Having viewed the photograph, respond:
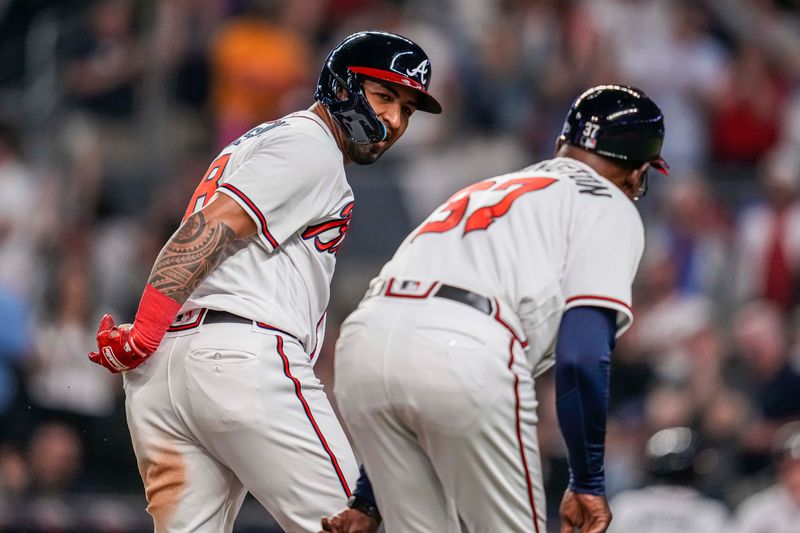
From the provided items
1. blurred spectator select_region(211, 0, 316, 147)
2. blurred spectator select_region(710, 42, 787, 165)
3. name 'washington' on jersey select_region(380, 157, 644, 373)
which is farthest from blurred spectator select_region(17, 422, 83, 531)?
blurred spectator select_region(710, 42, 787, 165)

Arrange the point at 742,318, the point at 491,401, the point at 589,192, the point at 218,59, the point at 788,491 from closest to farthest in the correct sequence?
the point at 491,401 < the point at 589,192 < the point at 788,491 < the point at 742,318 < the point at 218,59

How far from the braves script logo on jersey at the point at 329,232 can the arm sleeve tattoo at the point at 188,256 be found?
340 millimetres

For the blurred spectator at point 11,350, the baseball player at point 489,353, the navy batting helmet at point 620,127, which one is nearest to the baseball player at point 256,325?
the baseball player at point 489,353

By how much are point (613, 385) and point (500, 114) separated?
8.79 feet

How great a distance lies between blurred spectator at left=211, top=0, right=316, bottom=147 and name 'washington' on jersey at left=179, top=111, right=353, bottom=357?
5.46 meters

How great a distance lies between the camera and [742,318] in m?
8.63

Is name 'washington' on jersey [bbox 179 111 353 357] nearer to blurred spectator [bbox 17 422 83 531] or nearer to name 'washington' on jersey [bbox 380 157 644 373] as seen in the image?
name 'washington' on jersey [bbox 380 157 644 373]

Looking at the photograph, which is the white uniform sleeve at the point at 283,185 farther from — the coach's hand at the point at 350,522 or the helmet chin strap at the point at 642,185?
the helmet chin strap at the point at 642,185

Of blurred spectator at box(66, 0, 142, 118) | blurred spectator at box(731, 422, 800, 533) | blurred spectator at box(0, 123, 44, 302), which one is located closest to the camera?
blurred spectator at box(731, 422, 800, 533)

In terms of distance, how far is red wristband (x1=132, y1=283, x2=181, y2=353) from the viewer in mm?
4020

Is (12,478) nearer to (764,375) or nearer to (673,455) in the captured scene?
(673,455)

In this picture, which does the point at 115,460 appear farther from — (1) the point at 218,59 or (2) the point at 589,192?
(2) the point at 589,192

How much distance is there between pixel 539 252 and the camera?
152 inches

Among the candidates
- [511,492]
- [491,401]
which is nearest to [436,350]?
[491,401]
